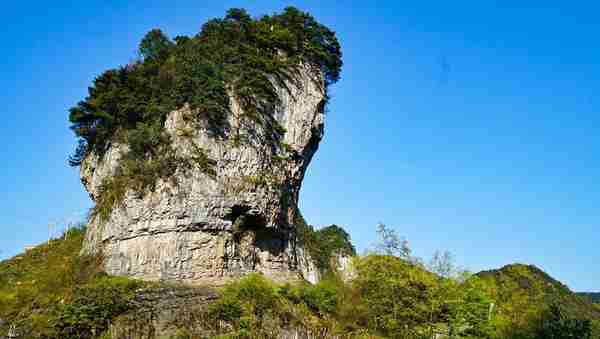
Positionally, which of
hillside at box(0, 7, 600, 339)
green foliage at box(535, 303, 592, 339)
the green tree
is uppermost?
the green tree

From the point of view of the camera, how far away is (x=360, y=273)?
890 inches

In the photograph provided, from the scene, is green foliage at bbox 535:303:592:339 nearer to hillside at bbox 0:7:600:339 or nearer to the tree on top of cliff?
hillside at bbox 0:7:600:339

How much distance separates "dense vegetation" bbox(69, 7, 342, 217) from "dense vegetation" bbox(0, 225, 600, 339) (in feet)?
19.0

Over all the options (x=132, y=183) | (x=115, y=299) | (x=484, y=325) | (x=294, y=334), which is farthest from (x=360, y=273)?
(x=132, y=183)

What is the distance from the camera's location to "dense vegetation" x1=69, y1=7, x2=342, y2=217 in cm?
2709

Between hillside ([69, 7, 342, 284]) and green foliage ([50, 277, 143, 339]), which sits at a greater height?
hillside ([69, 7, 342, 284])

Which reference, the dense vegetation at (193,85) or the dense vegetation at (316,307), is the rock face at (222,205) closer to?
the dense vegetation at (193,85)

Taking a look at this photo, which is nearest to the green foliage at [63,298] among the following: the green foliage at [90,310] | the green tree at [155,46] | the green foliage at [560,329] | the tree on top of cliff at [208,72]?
the green foliage at [90,310]

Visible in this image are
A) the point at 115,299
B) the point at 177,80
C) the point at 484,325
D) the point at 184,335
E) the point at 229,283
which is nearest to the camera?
the point at 184,335

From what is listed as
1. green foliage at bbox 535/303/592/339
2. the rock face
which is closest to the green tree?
the rock face

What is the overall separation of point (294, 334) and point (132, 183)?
38.5 feet

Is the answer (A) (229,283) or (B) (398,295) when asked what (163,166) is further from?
(B) (398,295)

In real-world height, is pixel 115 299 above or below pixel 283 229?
below

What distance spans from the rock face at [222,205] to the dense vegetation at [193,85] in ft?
1.72
